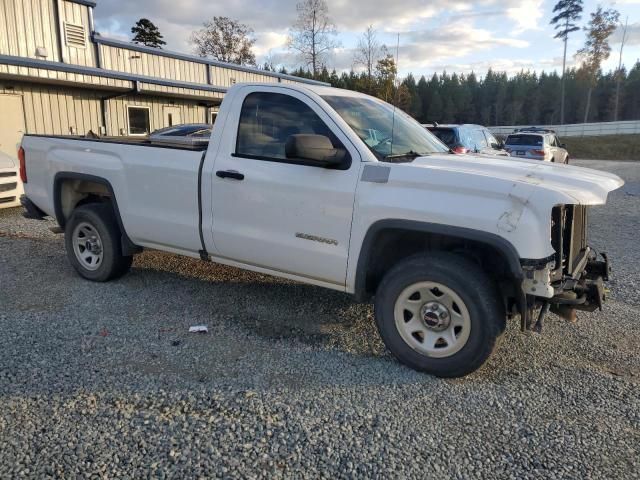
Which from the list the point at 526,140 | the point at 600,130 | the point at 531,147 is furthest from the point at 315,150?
the point at 600,130

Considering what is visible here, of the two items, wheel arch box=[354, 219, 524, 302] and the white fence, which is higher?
the white fence

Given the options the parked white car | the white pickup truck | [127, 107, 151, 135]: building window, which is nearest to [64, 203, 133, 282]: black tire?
the white pickup truck

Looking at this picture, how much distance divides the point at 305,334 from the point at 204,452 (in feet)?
5.73

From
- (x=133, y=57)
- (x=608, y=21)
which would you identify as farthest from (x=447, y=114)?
(x=133, y=57)

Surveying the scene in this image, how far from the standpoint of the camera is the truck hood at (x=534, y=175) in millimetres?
3281

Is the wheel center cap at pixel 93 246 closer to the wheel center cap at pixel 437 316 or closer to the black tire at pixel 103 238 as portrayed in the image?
the black tire at pixel 103 238

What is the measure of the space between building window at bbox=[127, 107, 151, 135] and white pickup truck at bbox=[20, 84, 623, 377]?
13968 mm

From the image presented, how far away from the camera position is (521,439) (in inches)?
117

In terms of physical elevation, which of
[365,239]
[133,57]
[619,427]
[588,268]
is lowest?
[619,427]

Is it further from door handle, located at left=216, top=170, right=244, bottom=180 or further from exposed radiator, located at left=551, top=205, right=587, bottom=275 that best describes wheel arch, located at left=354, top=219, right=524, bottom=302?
door handle, located at left=216, top=170, right=244, bottom=180

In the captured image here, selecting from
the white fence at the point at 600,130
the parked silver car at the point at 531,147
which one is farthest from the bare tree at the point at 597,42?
the parked silver car at the point at 531,147

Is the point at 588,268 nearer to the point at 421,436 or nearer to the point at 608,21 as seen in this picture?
the point at 421,436

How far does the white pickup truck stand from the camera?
11.1ft

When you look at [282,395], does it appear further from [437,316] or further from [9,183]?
[9,183]
